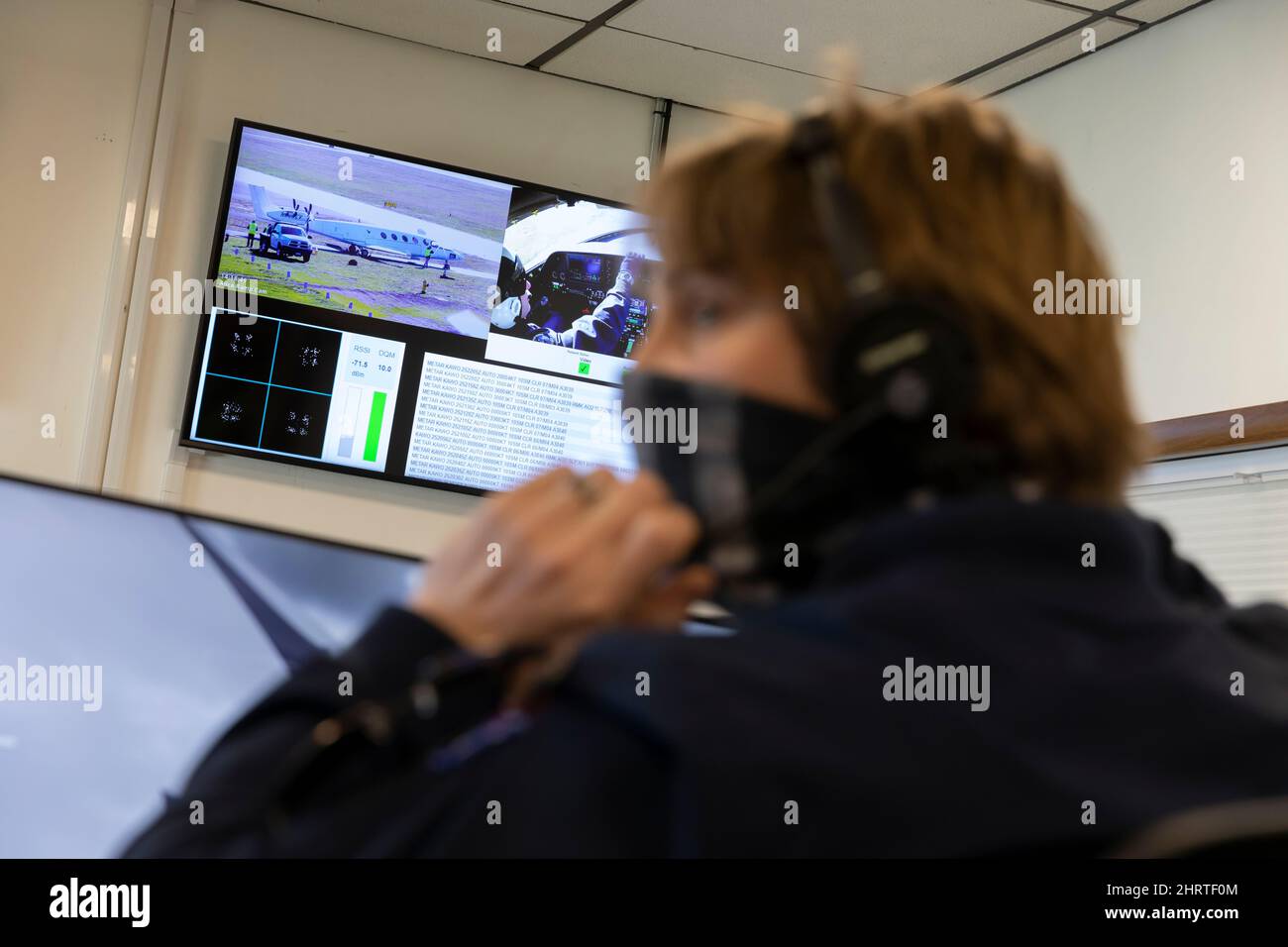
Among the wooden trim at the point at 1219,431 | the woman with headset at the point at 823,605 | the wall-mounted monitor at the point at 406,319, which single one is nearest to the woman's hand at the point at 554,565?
the woman with headset at the point at 823,605

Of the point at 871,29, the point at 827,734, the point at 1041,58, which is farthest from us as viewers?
the point at 1041,58

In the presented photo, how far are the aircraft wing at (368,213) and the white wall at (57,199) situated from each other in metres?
0.33

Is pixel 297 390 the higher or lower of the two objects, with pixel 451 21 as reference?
lower

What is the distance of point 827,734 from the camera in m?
0.49

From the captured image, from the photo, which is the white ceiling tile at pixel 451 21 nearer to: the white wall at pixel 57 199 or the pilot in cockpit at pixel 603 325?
the white wall at pixel 57 199

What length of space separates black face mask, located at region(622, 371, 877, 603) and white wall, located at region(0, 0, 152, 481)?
249cm

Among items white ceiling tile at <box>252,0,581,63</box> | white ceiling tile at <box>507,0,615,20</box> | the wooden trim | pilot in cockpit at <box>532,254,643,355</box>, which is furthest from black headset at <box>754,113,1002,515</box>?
pilot in cockpit at <box>532,254,643,355</box>

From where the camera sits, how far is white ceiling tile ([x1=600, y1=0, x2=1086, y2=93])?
263cm

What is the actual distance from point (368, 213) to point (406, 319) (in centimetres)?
26

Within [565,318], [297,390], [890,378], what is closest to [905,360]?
[890,378]

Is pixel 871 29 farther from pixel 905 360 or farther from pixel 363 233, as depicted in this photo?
pixel 905 360

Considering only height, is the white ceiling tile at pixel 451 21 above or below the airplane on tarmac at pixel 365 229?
above

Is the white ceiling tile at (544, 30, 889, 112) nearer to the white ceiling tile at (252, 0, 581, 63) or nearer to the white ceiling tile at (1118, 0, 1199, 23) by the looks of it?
the white ceiling tile at (252, 0, 581, 63)

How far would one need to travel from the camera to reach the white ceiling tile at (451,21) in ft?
9.37
